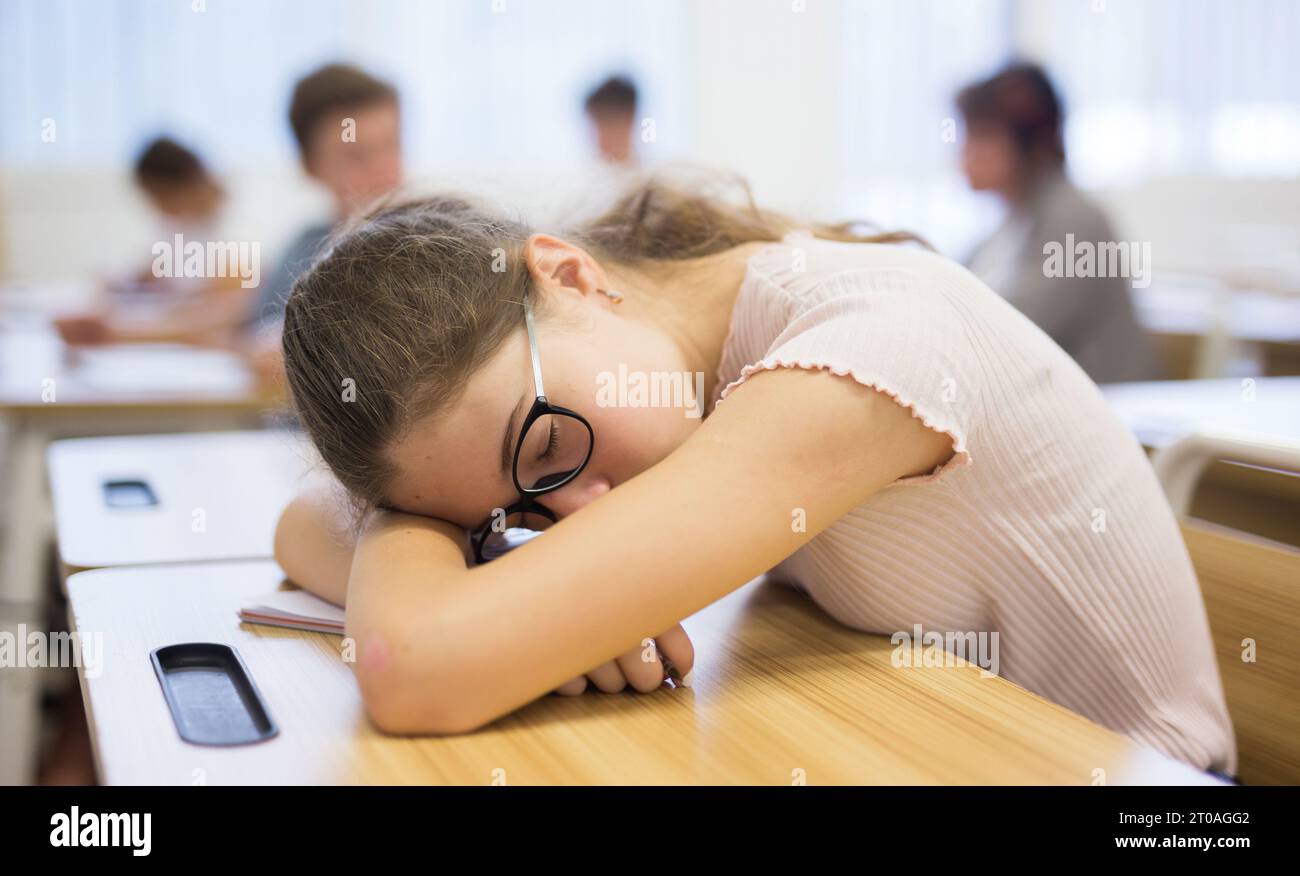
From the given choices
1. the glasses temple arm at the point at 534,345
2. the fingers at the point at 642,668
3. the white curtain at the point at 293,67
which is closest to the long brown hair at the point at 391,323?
the glasses temple arm at the point at 534,345

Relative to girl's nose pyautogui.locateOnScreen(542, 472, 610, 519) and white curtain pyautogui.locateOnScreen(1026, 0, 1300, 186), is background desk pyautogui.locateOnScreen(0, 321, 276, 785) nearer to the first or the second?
girl's nose pyautogui.locateOnScreen(542, 472, 610, 519)

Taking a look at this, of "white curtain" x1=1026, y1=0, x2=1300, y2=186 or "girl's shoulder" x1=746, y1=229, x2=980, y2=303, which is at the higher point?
"white curtain" x1=1026, y1=0, x2=1300, y2=186

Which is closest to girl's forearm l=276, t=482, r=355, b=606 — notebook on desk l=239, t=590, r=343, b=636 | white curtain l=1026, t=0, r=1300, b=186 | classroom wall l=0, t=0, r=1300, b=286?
notebook on desk l=239, t=590, r=343, b=636

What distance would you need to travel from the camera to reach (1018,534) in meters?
0.93

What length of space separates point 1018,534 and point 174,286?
3525mm

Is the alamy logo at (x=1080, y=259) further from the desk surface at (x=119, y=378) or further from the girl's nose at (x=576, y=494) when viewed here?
the girl's nose at (x=576, y=494)

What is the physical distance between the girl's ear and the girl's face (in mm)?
14

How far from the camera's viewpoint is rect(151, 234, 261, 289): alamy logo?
3709mm

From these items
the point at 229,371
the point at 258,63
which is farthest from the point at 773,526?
the point at 258,63

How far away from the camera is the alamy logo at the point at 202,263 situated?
371 cm
